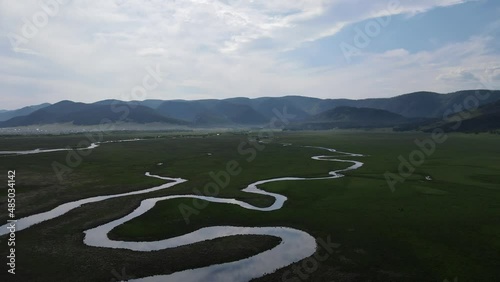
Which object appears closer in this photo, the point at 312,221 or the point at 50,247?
the point at 50,247

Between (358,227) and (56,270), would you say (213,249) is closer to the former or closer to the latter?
(56,270)

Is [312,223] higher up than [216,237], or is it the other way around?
[312,223]

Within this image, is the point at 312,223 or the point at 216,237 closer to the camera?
the point at 216,237

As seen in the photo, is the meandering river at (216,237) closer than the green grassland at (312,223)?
Yes

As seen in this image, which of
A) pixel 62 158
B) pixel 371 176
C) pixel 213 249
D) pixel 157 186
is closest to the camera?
pixel 213 249

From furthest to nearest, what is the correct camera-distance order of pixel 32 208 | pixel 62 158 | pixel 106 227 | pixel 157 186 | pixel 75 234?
pixel 62 158, pixel 157 186, pixel 32 208, pixel 106 227, pixel 75 234

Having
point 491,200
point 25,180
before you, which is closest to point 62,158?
point 25,180

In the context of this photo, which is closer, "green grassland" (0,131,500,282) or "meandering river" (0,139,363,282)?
"meandering river" (0,139,363,282)

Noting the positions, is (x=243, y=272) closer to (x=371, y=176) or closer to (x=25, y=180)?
(x=371, y=176)

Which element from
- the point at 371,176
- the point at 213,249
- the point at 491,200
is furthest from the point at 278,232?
the point at 371,176
